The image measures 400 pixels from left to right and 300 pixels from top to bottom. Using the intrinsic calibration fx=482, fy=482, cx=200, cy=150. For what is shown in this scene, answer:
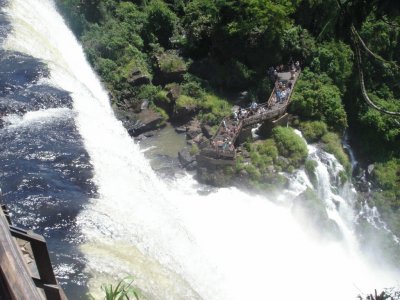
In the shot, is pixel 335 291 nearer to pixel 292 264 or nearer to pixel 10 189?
pixel 292 264

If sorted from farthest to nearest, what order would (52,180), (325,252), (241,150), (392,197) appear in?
(392,197)
(241,150)
(325,252)
(52,180)

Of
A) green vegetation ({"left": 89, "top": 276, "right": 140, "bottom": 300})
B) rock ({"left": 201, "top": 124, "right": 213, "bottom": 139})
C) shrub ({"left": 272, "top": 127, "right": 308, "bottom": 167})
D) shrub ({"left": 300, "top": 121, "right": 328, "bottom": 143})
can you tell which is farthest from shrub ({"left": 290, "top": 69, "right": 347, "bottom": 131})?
green vegetation ({"left": 89, "top": 276, "right": 140, "bottom": 300})

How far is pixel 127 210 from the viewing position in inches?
445

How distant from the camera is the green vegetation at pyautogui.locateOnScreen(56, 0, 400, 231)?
954 inches

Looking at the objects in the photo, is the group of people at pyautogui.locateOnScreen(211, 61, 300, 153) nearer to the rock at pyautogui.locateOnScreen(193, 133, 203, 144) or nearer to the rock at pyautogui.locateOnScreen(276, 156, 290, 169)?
the rock at pyautogui.locateOnScreen(193, 133, 203, 144)

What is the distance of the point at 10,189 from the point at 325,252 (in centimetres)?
1307

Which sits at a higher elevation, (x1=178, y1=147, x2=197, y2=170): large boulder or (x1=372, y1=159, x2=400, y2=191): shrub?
(x1=372, y1=159, x2=400, y2=191): shrub

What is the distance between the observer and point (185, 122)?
78.3ft

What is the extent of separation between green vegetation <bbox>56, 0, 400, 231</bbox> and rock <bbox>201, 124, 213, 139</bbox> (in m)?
0.43

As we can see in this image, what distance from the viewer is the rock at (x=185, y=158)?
20703 mm

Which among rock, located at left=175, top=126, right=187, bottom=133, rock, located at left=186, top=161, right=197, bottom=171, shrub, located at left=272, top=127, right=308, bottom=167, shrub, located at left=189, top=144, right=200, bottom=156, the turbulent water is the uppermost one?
shrub, located at left=272, top=127, right=308, bottom=167

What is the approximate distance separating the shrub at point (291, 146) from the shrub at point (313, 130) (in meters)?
1.13

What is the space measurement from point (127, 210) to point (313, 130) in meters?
14.2

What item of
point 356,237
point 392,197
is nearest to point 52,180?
point 356,237
